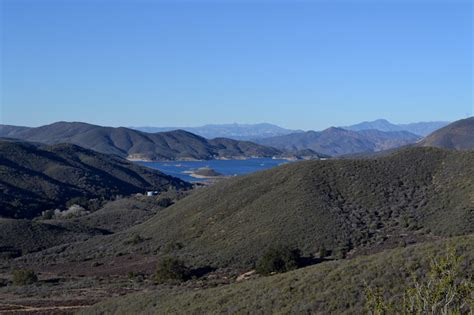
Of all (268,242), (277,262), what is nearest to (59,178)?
(268,242)

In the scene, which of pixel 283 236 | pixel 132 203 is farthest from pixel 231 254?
pixel 132 203

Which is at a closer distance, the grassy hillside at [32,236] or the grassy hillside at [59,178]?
the grassy hillside at [32,236]

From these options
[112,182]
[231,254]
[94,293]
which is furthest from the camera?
[112,182]

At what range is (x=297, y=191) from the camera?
5231 cm

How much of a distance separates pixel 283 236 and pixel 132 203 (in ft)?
170

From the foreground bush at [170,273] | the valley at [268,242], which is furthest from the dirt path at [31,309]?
the foreground bush at [170,273]

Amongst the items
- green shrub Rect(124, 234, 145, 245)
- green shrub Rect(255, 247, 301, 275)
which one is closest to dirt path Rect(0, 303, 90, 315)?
green shrub Rect(255, 247, 301, 275)

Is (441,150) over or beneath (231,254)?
over

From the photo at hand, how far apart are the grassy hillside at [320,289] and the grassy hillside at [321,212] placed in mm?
16549

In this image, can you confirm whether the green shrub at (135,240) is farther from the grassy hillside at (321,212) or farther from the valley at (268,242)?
the grassy hillside at (321,212)

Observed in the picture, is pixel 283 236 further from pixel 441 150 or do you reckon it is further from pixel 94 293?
pixel 441 150

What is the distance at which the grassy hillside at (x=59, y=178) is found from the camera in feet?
314

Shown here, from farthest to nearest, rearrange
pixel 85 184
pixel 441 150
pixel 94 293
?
1. pixel 85 184
2. pixel 441 150
3. pixel 94 293

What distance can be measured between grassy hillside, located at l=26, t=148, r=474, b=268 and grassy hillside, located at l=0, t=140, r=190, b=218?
133 ft
